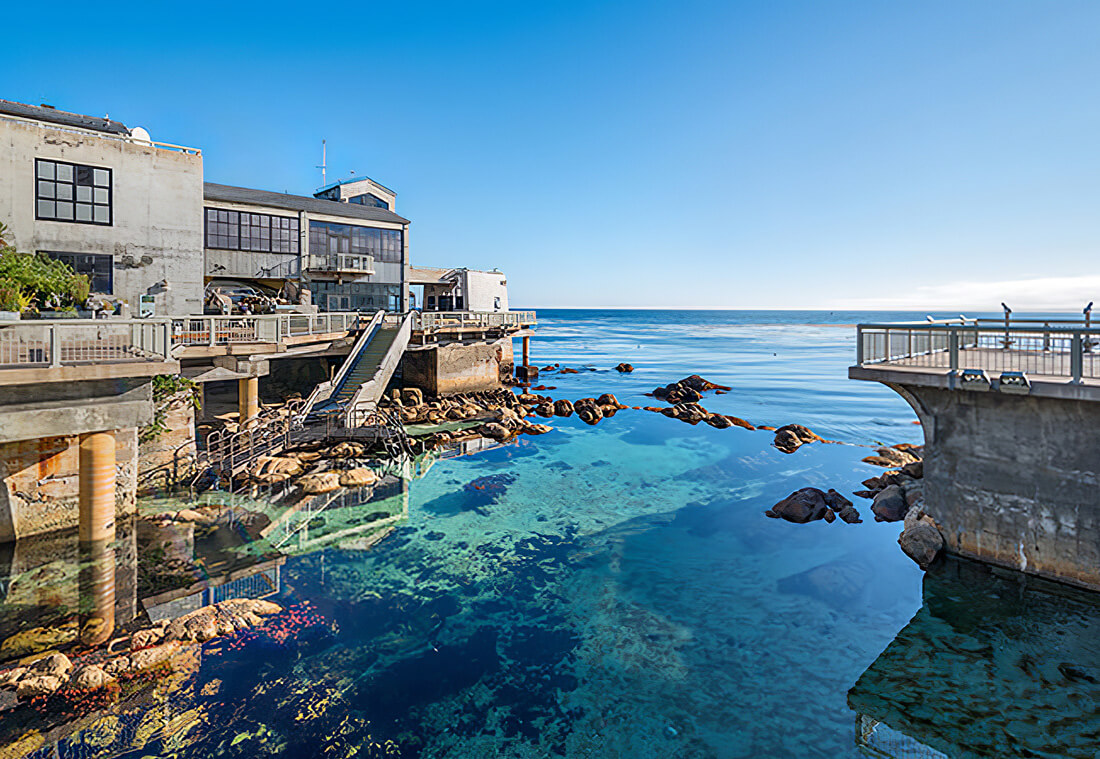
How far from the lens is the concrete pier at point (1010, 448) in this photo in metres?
11.2

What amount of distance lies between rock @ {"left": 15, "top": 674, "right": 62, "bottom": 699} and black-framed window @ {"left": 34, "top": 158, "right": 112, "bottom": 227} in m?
18.2

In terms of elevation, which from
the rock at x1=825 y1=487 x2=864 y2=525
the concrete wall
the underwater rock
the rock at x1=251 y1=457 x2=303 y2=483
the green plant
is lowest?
the rock at x1=825 y1=487 x2=864 y2=525

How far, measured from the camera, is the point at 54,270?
1634cm

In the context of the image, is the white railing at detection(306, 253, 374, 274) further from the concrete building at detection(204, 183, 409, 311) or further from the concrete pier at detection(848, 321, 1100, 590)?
the concrete pier at detection(848, 321, 1100, 590)

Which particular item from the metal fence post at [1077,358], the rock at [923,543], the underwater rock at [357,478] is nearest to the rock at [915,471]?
the rock at [923,543]

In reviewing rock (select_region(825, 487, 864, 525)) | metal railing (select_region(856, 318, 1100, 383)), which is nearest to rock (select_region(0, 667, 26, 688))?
metal railing (select_region(856, 318, 1100, 383))

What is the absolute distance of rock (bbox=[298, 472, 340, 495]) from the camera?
18.9 meters

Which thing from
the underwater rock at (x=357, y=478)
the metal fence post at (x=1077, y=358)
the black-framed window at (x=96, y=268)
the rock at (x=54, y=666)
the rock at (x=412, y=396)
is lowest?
the rock at (x=54, y=666)

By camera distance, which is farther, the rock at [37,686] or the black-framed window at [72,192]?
the black-framed window at [72,192]

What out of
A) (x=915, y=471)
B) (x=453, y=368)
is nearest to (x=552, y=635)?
(x=915, y=471)

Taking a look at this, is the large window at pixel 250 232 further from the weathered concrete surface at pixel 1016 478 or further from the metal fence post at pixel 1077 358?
the metal fence post at pixel 1077 358

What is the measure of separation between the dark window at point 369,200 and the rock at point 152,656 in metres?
36.1

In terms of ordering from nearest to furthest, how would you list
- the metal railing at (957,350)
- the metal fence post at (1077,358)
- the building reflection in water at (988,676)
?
the building reflection in water at (988,676), the metal fence post at (1077,358), the metal railing at (957,350)

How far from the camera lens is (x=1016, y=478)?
11984 mm
